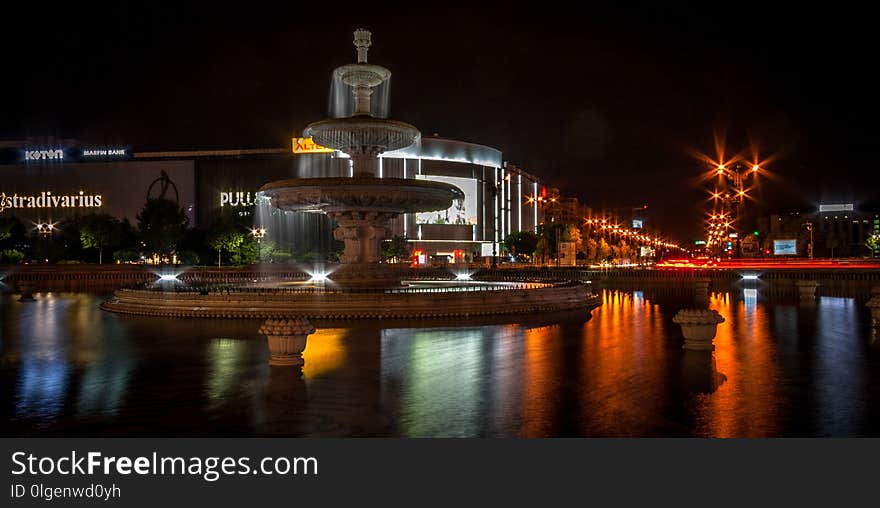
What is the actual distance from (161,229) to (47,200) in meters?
53.2

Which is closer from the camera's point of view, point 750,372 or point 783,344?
point 750,372

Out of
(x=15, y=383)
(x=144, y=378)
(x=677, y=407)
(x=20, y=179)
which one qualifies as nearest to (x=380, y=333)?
(x=144, y=378)

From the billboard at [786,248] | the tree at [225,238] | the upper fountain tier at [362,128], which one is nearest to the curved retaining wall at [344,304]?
the upper fountain tier at [362,128]

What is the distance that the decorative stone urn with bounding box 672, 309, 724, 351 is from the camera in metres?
13.8

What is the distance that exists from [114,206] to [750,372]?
11362 centimetres

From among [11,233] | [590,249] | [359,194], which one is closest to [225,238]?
[11,233]

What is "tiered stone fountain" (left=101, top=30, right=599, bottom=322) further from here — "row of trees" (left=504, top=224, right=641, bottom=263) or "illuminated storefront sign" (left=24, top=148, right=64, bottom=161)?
"illuminated storefront sign" (left=24, top=148, right=64, bottom=161)

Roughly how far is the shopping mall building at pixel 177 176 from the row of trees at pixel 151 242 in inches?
1216

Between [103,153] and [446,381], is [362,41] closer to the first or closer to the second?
[446,381]

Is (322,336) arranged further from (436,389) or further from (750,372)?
(750,372)

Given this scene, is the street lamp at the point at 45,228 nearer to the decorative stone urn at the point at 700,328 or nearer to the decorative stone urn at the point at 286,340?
the decorative stone urn at the point at 286,340

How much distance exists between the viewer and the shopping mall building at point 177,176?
10975 centimetres

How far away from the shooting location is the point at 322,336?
16578mm

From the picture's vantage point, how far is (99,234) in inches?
2859
